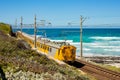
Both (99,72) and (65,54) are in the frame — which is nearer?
(99,72)

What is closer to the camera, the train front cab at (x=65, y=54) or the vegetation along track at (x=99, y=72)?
the vegetation along track at (x=99, y=72)

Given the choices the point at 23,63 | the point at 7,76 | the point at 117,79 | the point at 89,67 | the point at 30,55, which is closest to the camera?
the point at 7,76

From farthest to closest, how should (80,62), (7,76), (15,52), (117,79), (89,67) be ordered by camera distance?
(80,62) → (89,67) → (117,79) → (15,52) → (7,76)

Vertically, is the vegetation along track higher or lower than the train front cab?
lower

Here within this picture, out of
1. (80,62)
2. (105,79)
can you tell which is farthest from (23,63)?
(80,62)

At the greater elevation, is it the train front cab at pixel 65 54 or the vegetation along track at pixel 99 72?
the train front cab at pixel 65 54

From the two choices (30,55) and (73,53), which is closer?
(30,55)

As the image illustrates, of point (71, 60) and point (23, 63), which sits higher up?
point (23, 63)

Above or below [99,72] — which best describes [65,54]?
above

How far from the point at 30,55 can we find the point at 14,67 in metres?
6.18

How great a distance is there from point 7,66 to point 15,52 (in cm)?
470

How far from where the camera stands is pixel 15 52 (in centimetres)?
1778

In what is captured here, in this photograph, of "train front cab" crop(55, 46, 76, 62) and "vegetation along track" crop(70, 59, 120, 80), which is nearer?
"vegetation along track" crop(70, 59, 120, 80)

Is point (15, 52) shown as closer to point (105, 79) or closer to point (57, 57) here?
point (105, 79)
